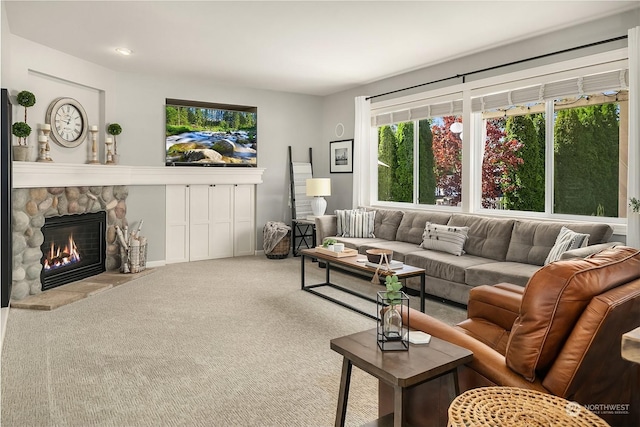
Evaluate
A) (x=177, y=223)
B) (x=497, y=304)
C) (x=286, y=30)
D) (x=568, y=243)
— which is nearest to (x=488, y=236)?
(x=568, y=243)

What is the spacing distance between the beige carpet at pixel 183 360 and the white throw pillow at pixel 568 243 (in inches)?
37.5

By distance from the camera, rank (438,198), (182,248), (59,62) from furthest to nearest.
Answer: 1. (182,248)
2. (438,198)
3. (59,62)

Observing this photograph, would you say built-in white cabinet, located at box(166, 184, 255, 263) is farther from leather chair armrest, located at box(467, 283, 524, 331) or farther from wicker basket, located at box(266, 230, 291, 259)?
leather chair armrest, located at box(467, 283, 524, 331)

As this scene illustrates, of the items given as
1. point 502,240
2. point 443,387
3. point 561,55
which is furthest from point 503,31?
point 443,387

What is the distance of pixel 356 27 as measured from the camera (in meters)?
4.19

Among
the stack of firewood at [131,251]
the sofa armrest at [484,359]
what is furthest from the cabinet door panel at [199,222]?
the sofa armrest at [484,359]

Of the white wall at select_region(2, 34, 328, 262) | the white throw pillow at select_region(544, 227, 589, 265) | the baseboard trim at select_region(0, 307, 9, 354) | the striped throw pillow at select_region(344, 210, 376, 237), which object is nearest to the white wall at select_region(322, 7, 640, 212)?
the white wall at select_region(2, 34, 328, 262)

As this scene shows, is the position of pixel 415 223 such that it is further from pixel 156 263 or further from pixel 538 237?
pixel 156 263

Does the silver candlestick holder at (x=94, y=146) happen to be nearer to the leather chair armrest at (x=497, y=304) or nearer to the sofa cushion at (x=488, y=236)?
the sofa cushion at (x=488, y=236)

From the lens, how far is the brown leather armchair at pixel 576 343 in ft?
4.78

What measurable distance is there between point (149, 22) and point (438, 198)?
12.8ft

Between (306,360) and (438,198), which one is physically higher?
(438,198)

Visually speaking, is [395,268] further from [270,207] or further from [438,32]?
[270,207]

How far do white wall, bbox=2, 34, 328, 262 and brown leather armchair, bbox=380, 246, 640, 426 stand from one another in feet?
14.7
